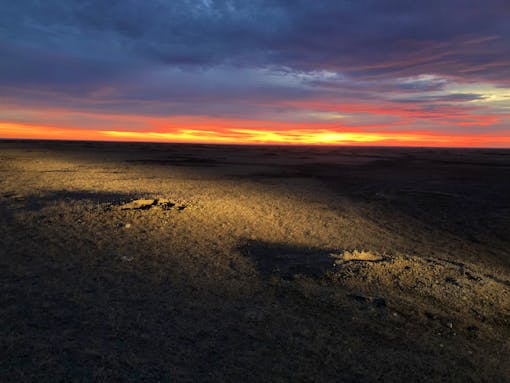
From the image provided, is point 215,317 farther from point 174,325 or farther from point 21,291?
point 21,291

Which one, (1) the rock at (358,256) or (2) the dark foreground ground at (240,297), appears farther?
(1) the rock at (358,256)

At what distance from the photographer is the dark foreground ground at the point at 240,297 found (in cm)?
398

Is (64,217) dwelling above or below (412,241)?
above

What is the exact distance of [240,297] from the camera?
575 cm

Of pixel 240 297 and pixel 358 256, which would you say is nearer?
pixel 240 297

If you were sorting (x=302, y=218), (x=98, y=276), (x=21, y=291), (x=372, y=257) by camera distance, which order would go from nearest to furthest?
(x=21, y=291)
(x=98, y=276)
(x=372, y=257)
(x=302, y=218)

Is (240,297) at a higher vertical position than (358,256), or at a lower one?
lower

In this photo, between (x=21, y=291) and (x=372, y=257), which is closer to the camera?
(x=21, y=291)

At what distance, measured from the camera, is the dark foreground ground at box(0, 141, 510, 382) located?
3984mm

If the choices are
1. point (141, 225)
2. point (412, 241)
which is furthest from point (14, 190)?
point (412, 241)

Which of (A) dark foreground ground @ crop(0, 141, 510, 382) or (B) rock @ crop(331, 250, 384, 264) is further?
(B) rock @ crop(331, 250, 384, 264)

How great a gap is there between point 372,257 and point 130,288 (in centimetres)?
549

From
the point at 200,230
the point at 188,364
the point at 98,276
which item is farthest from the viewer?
the point at 200,230

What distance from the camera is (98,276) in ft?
20.8
